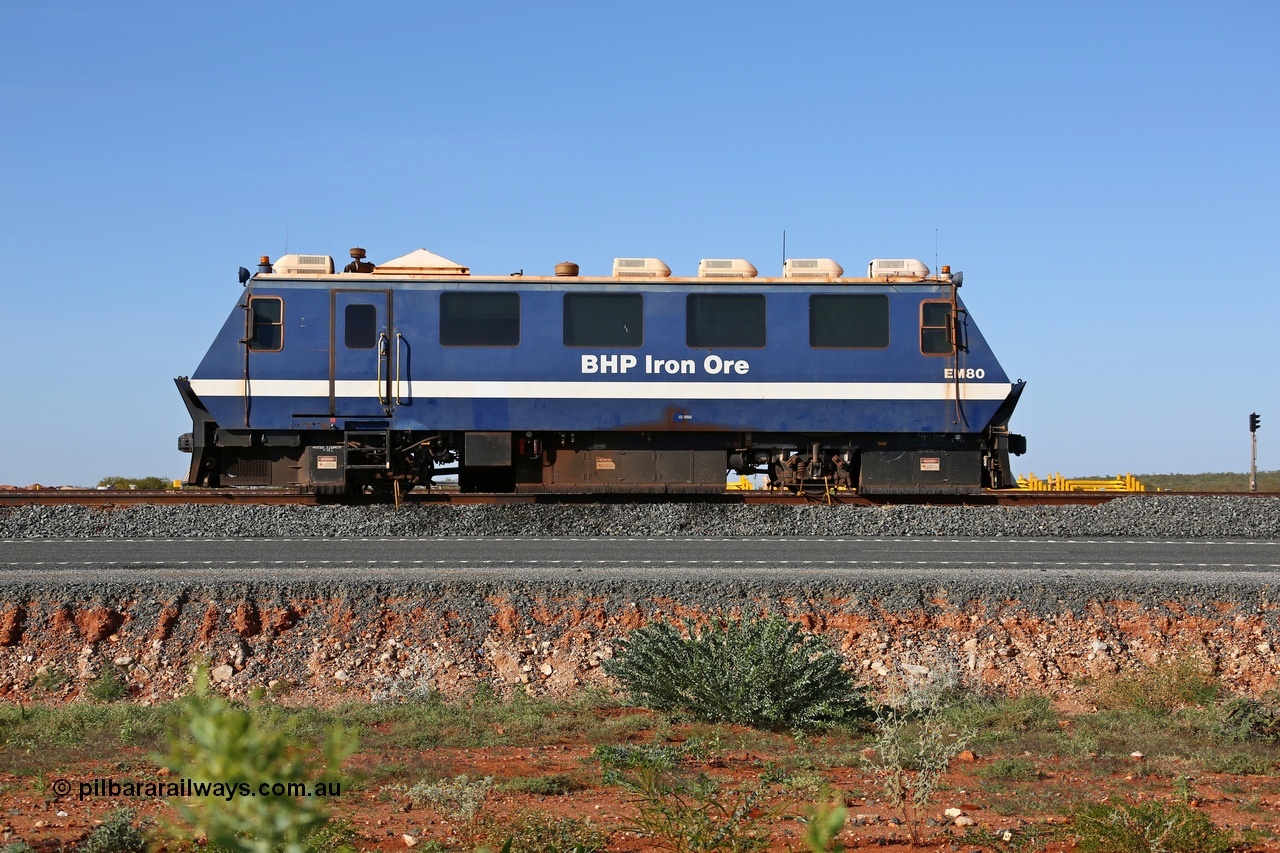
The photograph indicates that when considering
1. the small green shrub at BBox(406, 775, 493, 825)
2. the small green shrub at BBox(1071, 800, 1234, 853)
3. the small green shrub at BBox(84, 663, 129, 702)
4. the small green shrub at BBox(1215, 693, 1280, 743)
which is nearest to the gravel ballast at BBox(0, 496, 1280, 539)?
the small green shrub at BBox(84, 663, 129, 702)

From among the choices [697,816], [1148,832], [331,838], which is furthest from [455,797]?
[1148,832]

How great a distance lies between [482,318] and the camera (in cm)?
1881

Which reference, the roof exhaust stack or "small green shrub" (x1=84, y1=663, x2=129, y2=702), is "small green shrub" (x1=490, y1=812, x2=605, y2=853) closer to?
"small green shrub" (x1=84, y1=663, x2=129, y2=702)

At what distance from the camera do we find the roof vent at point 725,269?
19.0 metres

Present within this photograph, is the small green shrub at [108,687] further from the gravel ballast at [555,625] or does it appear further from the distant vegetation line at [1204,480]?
the distant vegetation line at [1204,480]

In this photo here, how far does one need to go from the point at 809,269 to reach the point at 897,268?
152cm

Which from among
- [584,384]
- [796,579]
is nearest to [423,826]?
[796,579]

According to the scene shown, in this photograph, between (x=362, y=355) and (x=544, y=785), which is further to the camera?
(x=362, y=355)

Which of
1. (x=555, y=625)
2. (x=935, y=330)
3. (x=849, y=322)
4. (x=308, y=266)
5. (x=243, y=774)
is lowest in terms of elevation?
(x=555, y=625)

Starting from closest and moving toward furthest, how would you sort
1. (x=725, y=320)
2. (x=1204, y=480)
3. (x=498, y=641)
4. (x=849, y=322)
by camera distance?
(x=498, y=641)
(x=725, y=320)
(x=849, y=322)
(x=1204, y=480)

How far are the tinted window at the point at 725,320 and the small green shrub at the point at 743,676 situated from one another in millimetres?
9958

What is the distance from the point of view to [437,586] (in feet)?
37.6

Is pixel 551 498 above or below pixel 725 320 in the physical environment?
below

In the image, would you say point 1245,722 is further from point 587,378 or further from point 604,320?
point 604,320
